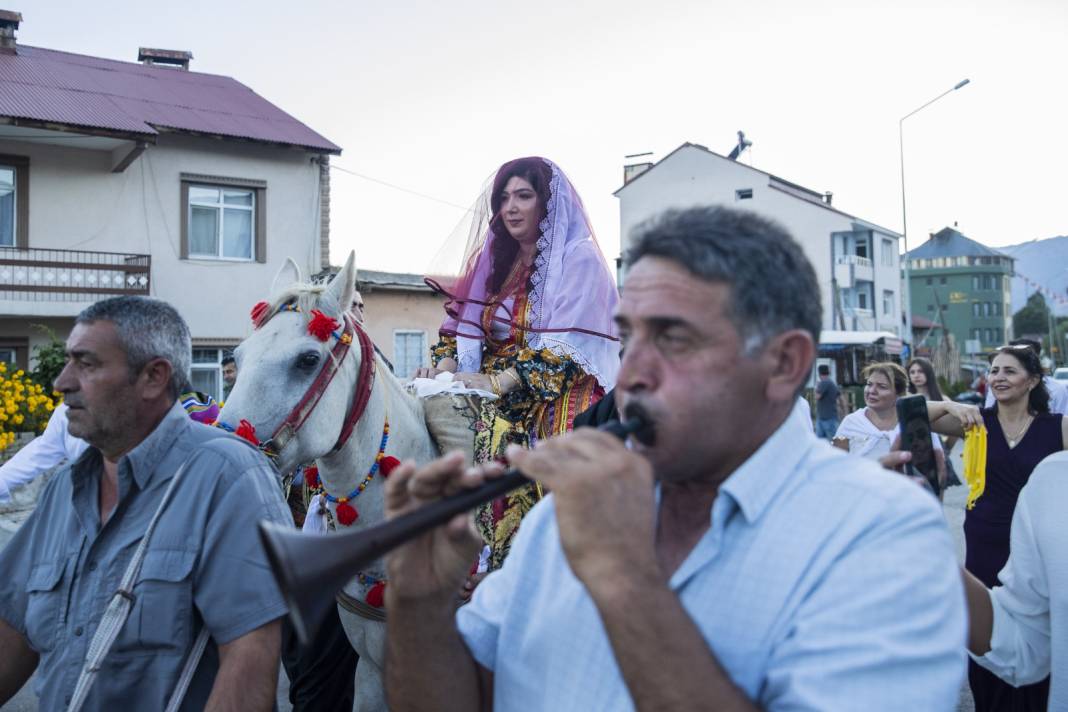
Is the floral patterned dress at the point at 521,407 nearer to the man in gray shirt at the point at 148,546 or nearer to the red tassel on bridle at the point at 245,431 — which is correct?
the red tassel on bridle at the point at 245,431

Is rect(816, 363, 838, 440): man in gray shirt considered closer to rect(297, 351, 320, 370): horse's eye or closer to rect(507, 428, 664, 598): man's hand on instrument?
rect(297, 351, 320, 370): horse's eye

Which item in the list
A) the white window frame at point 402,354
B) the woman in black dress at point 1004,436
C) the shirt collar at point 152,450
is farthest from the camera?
the white window frame at point 402,354

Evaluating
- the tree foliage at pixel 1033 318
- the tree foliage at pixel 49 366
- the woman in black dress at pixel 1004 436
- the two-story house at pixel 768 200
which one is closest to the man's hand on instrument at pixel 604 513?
the woman in black dress at pixel 1004 436

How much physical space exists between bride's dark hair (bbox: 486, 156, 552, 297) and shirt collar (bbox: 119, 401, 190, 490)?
2.15m

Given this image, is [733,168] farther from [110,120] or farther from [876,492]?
[876,492]

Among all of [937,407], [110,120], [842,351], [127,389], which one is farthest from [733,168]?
[127,389]

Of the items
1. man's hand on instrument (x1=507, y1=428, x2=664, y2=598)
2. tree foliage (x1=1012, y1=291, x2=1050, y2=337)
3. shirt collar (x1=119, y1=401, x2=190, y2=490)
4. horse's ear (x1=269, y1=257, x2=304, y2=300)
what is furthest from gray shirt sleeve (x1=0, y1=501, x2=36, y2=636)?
tree foliage (x1=1012, y1=291, x2=1050, y2=337)

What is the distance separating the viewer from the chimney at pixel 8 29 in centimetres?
2053

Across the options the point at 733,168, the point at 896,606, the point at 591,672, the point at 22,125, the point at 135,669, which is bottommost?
the point at 135,669

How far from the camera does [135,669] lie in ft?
8.38

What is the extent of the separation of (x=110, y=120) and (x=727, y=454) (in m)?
20.0

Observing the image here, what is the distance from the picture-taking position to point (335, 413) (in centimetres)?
387

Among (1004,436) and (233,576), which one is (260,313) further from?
(1004,436)

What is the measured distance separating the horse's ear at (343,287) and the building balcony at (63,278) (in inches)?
637
